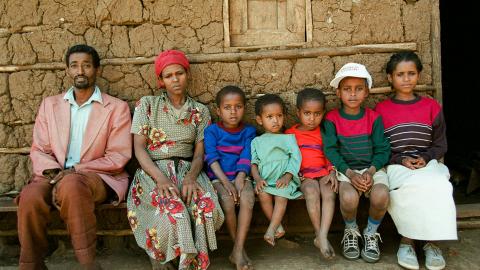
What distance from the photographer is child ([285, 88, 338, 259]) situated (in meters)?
2.92

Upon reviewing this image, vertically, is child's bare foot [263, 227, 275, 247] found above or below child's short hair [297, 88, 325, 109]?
below

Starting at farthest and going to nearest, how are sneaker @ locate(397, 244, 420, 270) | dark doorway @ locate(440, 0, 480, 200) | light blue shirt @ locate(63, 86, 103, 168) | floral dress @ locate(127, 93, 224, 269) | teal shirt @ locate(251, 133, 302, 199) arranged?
1. dark doorway @ locate(440, 0, 480, 200)
2. light blue shirt @ locate(63, 86, 103, 168)
3. teal shirt @ locate(251, 133, 302, 199)
4. sneaker @ locate(397, 244, 420, 270)
5. floral dress @ locate(127, 93, 224, 269)

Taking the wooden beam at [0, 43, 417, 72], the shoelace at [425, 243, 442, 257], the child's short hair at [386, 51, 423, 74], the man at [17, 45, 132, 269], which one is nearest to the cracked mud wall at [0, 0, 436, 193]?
the wooden beam at [0, 43, 417, 72]

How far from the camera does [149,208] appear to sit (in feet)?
9.49

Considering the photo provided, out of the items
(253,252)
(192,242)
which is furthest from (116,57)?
(253,252)

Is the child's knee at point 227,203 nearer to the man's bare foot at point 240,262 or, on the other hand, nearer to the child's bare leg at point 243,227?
the child's bare leg at point 243,227

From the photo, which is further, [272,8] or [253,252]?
[272,8]

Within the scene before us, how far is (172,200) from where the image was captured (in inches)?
111

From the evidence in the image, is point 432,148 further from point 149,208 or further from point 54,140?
point 54,140

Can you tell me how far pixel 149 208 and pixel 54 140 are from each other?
879 mm

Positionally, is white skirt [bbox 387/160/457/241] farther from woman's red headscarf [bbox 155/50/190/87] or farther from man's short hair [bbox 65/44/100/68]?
man's short hair [bbox 65/44/100/68]

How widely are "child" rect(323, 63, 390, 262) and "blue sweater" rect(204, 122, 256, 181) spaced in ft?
1.91

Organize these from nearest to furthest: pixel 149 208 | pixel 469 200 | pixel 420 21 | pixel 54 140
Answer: pixel 149 208
pixel 54 140
pixel 420 21
pixel 469 200

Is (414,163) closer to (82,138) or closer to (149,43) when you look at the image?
(149,43)
